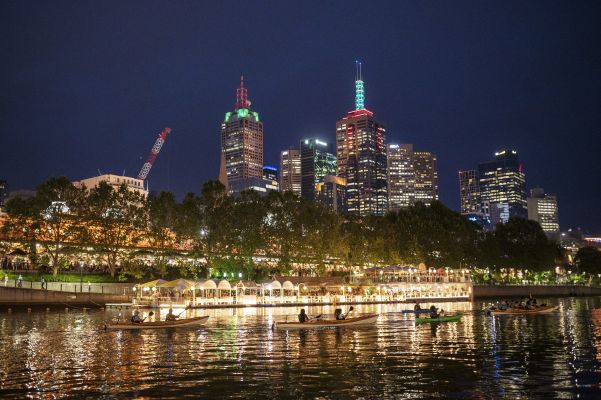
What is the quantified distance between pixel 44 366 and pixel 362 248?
405ft

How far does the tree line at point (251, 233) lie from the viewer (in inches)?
4267

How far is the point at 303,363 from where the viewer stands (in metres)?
32.5

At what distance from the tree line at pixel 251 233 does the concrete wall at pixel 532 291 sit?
7400mm

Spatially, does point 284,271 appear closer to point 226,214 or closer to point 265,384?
point 226,214

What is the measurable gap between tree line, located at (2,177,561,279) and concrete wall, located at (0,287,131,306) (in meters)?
16.4

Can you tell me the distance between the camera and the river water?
81.6ft

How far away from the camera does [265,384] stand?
26328mm

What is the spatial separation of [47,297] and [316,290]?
48.8 meters

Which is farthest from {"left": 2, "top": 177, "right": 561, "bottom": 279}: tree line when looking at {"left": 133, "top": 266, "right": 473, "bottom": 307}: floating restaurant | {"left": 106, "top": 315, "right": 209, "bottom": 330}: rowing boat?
{"left": 106, "top": 315, "right": 209, "bottom": 330}: rowing boat

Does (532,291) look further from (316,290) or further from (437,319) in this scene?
(437,319)

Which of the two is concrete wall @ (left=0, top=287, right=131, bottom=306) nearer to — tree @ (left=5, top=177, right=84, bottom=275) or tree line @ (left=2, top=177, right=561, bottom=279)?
tree line @ (left=2, top=177, right=561, bottom=279)

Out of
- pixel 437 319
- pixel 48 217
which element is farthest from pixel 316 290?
pixel 48 217

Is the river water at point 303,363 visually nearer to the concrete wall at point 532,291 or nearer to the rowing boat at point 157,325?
the rowing boat at point 157,325

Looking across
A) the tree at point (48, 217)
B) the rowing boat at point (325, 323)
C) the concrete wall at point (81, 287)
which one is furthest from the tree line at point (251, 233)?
the rowing boat at point (325, 323)
